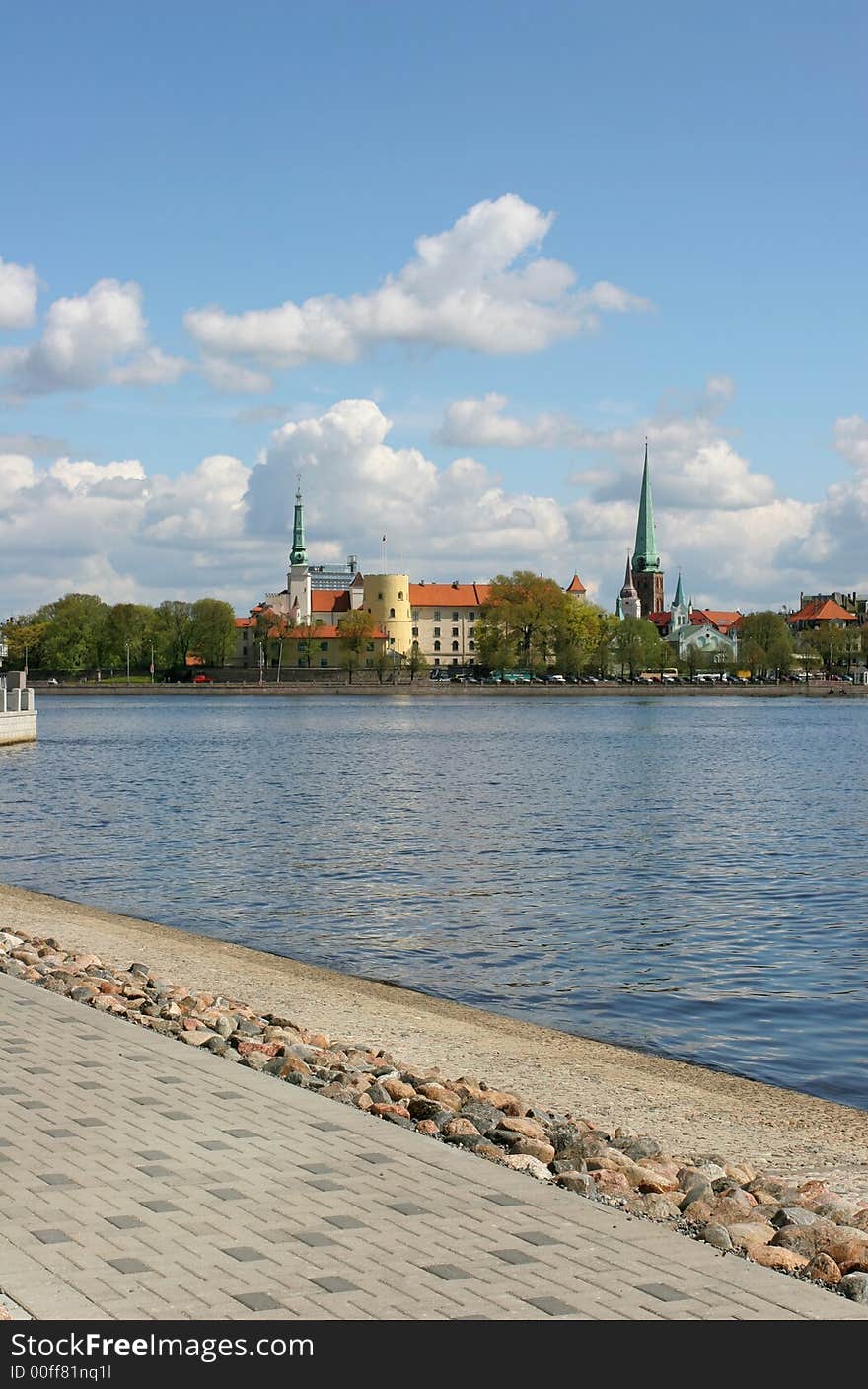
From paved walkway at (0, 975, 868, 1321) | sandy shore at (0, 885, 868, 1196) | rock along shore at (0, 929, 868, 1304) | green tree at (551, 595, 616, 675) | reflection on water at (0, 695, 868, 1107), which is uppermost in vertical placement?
green tree at (551, 595, 616, 675)

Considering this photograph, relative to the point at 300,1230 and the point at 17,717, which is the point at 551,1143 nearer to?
the point at 300,1230

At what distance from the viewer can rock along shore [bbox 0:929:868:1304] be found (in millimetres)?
7184

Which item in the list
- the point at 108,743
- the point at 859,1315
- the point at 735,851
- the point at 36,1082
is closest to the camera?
the point at 859,1315

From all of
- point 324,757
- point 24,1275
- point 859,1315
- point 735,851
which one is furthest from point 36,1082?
point 324,757

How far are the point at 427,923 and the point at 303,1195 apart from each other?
15.2 metres

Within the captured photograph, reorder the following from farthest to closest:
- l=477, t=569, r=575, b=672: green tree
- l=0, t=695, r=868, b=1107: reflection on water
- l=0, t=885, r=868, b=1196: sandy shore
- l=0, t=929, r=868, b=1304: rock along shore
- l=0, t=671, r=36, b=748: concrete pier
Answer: l=477, t=569, r=575, b=672: green tree, l=0, t=671, r=36, b=748: concrete pier, l=0, t=695, r=868, b=1107: reflection on water, l=0, t=885, r=868, b=1196: sandy shore, l=0, t=929, r=868, b=1304: rock along shore

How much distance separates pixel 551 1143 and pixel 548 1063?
157 inches

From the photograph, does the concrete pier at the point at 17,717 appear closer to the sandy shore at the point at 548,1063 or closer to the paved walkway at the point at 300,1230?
the sandy shore at the point at 548,1063

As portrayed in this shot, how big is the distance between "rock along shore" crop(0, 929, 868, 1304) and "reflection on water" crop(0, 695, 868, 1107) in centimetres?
345

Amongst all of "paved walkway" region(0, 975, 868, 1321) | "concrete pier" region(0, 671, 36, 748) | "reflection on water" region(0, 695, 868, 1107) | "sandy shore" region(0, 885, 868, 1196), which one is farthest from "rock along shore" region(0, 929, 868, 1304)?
"concrete pier" region(0, 671, 36, 748)

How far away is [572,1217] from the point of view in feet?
22.6

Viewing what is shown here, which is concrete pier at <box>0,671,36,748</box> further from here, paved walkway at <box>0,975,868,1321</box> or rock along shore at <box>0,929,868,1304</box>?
paved walkway at <box>0,975,868,1321</box>

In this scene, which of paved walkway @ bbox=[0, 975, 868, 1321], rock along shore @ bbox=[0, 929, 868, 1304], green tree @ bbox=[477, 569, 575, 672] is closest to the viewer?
paved walkway @ bbox=[0, 975, 868, 1321]

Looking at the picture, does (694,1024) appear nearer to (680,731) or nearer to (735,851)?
(735,851)
